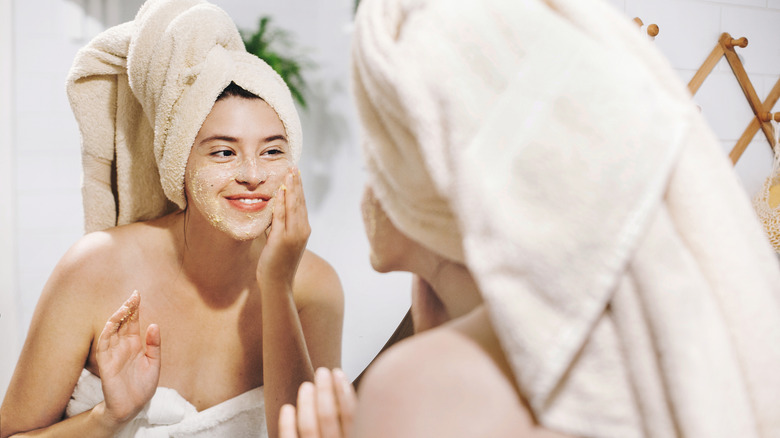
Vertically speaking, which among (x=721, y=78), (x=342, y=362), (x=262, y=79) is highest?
(x=721, y=78)

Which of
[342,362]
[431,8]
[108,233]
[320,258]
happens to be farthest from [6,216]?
[431,8]

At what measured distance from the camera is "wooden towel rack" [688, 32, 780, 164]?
3.93 feet

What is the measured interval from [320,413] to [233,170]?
1.27 feet

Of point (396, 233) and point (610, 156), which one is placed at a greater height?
point (610, 156)

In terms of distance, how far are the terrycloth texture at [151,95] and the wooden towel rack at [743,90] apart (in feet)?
3.07

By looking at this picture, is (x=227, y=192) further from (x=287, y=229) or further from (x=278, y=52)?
(x=278, y=52)

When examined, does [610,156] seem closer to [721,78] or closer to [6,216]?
[6,216]

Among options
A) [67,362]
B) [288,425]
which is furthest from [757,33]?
[67,362]

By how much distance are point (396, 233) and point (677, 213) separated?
21 cm

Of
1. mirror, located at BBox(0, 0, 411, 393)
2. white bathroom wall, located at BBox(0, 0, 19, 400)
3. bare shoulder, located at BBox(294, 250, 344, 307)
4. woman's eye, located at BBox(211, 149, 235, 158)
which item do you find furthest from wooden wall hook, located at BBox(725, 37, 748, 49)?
white bathroom wall, located at BBox(0, 0, 19, 400)

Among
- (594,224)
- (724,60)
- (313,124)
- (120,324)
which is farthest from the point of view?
(724,60)

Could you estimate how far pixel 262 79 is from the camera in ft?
2.46

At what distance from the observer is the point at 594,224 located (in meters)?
0.27

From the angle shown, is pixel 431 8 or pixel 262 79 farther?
pixel 262 79
